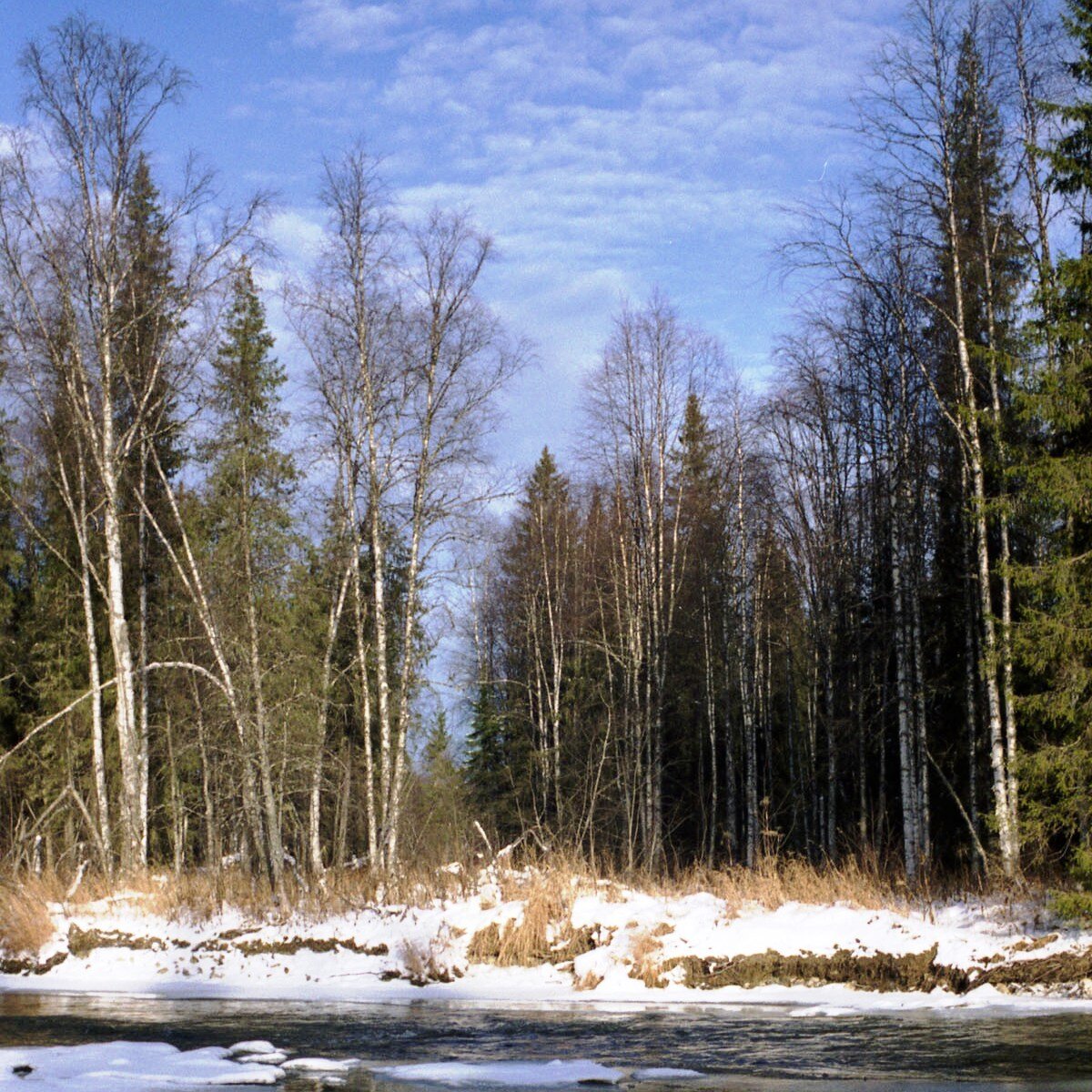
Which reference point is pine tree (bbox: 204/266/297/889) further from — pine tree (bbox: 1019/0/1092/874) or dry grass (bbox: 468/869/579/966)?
pine tree (bbox: 1019/0/1092/874)

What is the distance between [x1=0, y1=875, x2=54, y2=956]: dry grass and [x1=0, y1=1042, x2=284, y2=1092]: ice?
677cm

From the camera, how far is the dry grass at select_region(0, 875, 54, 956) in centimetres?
1527

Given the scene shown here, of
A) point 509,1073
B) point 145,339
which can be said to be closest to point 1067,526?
point 509,1073

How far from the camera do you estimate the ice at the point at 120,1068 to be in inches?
298

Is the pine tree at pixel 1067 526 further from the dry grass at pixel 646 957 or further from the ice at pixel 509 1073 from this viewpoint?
the ice at pixel 509 1073

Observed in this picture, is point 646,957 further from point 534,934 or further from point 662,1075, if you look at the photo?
point 662,1075

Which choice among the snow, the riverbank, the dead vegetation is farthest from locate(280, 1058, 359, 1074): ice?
the dead vegetation

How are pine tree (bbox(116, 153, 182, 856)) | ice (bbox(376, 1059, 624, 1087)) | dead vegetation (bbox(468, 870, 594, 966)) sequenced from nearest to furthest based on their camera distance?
ice (bbox(376, 1059, 624, 1087)), dead vegetation (bbox(468, 870, 594, 966)), pine tree (bbox(116, 153, 182, 856))

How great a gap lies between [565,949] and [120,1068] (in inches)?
253

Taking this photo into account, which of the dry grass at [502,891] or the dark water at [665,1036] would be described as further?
the dry grass at [502,891]

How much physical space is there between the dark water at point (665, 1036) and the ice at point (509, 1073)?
279 millimetres

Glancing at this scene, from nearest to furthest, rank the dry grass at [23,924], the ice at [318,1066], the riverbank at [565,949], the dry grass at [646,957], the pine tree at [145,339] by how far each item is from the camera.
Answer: the ice at [318,1066], the riverbank at [565,949], the dry grass at [646,957], the dry grass at [23,924], the pine tree at [145,339]

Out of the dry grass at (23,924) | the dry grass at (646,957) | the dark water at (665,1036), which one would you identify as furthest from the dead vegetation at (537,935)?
the dry grass at (23,924)

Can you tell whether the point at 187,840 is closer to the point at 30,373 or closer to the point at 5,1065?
the point at 30,373
